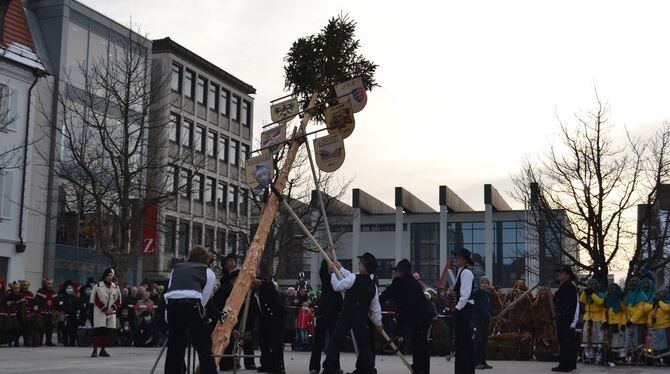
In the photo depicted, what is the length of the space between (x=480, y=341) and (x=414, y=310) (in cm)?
408

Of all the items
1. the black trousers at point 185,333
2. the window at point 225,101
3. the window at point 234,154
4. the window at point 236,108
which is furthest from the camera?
the window at point 236,108

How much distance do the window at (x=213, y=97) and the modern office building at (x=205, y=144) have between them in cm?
7

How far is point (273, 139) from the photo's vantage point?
14062 millimetres

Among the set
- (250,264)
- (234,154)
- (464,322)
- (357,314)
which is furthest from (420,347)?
(234,154)

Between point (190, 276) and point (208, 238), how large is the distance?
43068 millimetres

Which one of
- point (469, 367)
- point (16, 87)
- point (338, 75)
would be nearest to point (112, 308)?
point (338, 75)

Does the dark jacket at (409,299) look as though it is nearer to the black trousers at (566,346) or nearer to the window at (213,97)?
the black trousers at (566,346)

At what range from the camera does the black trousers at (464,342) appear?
12.6 m

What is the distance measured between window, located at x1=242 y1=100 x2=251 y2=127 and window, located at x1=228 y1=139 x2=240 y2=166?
2152 mm

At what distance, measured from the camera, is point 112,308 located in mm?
18234

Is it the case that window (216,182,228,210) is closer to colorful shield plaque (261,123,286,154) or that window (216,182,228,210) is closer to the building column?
the building column

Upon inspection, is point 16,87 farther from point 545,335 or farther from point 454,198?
point 454,198

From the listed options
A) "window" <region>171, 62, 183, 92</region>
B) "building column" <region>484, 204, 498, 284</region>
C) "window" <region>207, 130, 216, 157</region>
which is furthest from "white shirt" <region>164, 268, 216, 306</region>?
"building column" <region>484, 204, 498, 284</region>

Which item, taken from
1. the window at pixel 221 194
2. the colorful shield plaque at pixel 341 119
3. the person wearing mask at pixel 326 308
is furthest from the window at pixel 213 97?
the person wearing mask at pixel 326 308
